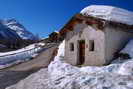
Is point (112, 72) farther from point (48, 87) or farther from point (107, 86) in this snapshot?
point (48, 87)

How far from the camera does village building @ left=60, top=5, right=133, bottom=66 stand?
47.1 feet

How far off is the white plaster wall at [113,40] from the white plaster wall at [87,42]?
33 cm

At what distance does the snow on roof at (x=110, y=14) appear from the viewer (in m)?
15.3

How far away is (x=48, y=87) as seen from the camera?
10.8 m

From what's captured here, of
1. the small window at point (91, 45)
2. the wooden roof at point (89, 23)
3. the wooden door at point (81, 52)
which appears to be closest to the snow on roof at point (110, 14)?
the wooden roof at point (89, 23)

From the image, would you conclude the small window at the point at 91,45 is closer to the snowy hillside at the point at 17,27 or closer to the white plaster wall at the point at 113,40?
the white plaster wall at the point at 113,40

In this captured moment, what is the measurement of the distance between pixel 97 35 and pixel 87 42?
3.39ft

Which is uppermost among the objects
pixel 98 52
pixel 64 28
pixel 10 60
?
pixel 64 28

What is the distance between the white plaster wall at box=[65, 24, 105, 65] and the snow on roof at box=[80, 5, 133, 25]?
1.17 m

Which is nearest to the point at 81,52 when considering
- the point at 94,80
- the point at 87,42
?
the point at 87,42

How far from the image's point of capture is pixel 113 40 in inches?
578

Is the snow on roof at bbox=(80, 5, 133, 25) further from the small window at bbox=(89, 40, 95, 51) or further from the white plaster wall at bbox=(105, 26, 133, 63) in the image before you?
the small window at bbox=(89, 40, 95, 51)

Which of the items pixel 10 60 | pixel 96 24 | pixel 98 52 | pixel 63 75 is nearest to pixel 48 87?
pixel 63 75

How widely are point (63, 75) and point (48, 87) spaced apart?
151cm
